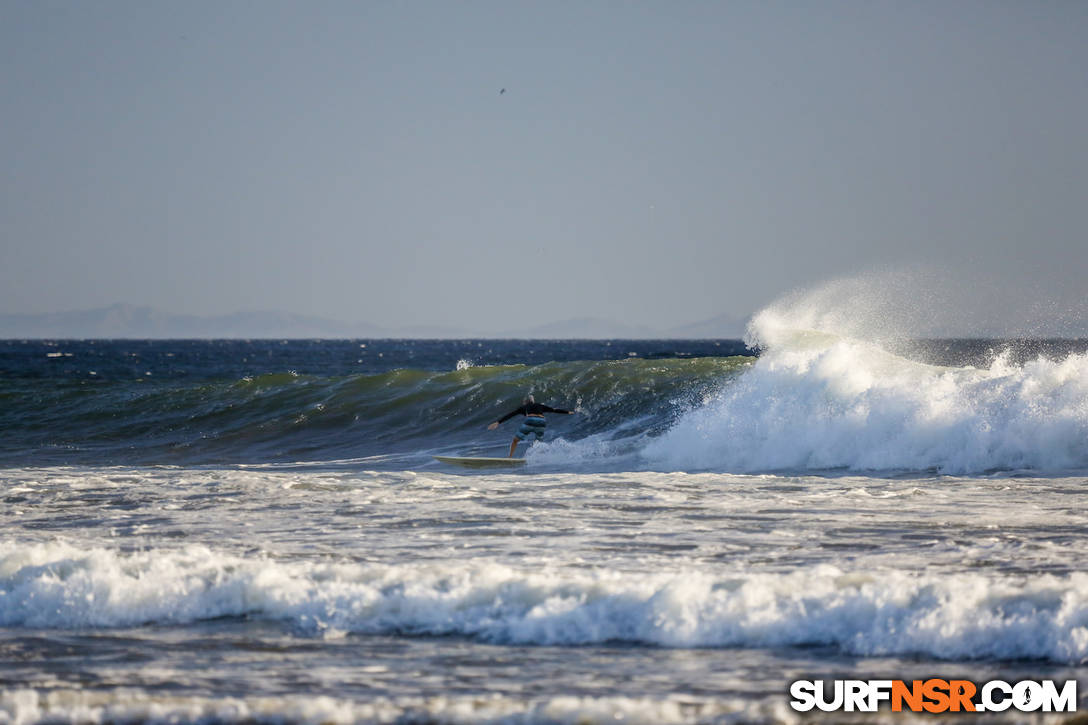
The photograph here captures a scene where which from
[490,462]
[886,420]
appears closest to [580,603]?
[490,462]

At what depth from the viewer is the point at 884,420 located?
16547 millimetres

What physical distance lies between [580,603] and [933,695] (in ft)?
8.13

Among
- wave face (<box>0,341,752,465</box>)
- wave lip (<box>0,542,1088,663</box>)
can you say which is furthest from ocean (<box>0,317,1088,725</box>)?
wave face (<box>0,341,752,465</box>)

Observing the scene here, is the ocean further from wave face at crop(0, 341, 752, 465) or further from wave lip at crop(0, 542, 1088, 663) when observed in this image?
wave face at crop(0, 341, 752, 465)

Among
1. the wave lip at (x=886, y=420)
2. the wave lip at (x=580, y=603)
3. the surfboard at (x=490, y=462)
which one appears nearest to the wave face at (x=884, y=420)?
the wave lip at (x=886, y=420)

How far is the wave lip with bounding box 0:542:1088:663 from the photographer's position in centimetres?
645

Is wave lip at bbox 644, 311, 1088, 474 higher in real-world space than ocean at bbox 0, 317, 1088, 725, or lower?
higher

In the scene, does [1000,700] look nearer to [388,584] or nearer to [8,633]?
[388,584]

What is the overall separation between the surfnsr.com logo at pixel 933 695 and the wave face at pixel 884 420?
31.8ft

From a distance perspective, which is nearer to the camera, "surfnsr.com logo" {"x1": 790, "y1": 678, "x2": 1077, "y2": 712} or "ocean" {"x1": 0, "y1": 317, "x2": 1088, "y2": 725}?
"surfnsr.com logo" {"x1": 790, "y1": 678, "x2": 1077, "y2": 712}

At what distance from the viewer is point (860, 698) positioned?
5.52 m

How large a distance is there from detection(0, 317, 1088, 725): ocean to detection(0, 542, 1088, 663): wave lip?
25 mm

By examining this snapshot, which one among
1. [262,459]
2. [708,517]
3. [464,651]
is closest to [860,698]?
[464,651]

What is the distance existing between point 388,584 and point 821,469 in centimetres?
951
